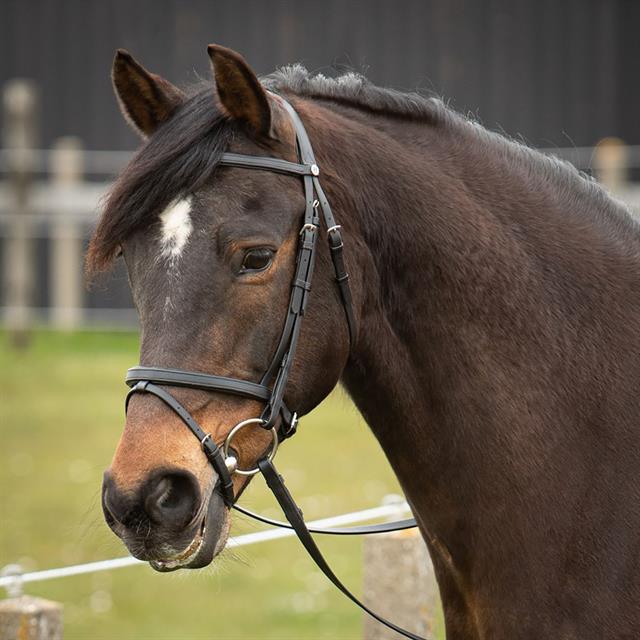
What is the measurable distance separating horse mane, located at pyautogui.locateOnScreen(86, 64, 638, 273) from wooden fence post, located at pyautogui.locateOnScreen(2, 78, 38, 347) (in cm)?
910

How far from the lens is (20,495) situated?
8.05 m

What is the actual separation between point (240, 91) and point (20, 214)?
32.7ft

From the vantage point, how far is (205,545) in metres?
2.52

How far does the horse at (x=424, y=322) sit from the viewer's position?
8.41 ft

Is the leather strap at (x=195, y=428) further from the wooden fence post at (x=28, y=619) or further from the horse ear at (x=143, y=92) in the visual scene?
the wooden fence post at (x=28, y=619)

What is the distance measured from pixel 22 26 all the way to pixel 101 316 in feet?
15.6

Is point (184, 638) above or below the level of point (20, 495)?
above

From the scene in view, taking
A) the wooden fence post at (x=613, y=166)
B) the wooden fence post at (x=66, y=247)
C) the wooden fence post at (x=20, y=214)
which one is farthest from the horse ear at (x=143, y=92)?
the wooden fence post at (x=613, y=166)

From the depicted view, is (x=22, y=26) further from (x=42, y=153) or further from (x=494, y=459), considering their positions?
(x=494, y=459)

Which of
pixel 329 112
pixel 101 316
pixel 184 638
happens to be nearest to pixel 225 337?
pixel 329 112

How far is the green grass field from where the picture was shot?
600 cm

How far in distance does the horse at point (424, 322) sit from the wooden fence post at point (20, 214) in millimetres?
9137

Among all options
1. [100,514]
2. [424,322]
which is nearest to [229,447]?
[424,322]

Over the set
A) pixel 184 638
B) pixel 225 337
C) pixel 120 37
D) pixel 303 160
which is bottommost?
pixel 184 638
